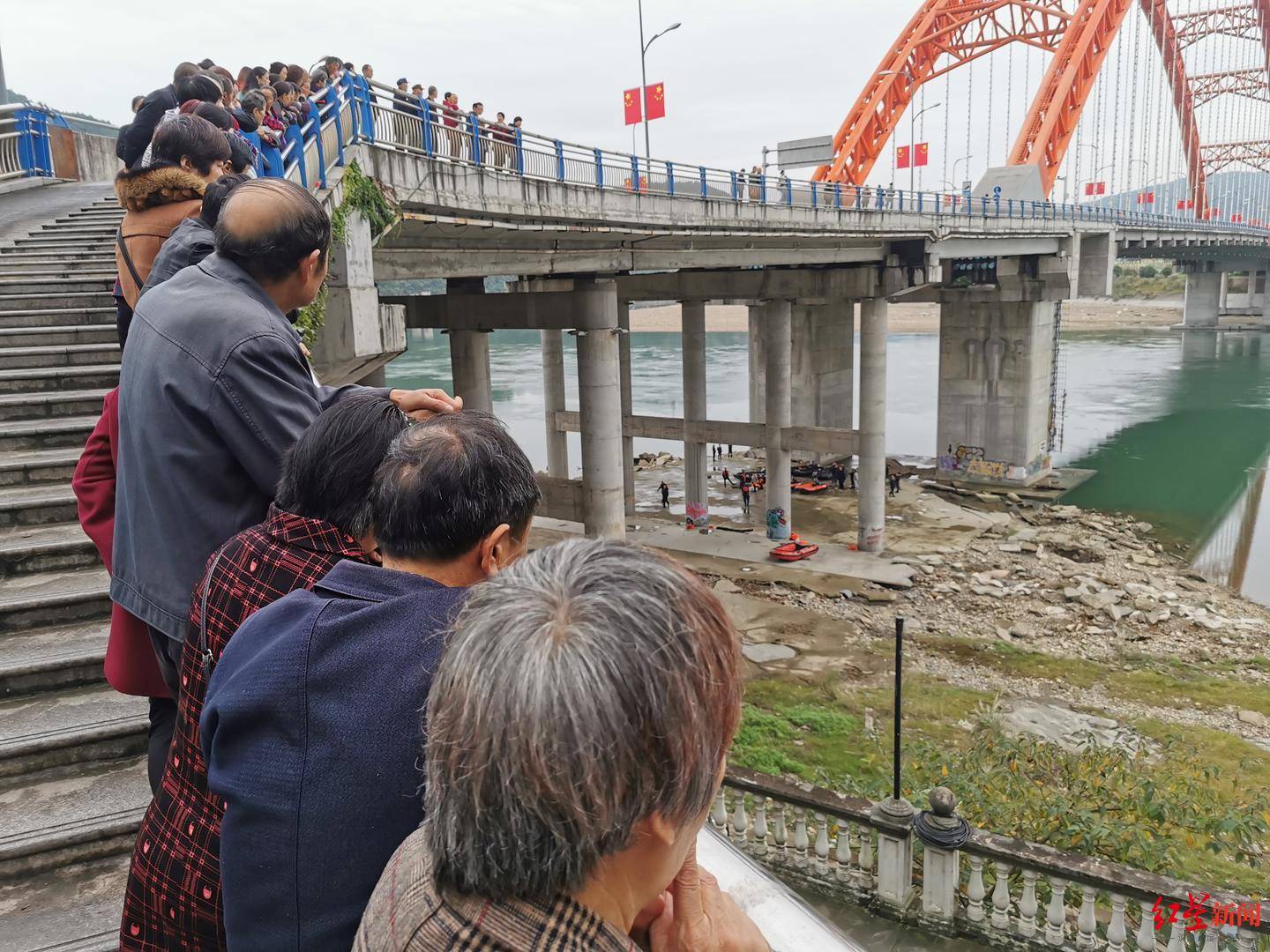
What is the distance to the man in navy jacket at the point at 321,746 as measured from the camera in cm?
139

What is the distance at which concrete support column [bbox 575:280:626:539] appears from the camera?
52.7 ft

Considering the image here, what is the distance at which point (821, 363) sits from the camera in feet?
101

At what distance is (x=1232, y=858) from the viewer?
7.71 metres

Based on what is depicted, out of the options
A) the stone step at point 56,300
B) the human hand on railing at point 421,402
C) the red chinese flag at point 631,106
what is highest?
the red chinese flag at point 631,106

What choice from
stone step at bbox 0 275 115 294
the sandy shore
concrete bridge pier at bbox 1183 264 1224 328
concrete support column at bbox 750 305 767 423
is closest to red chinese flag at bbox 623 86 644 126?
concrete support column at bbox 750 305 767 423

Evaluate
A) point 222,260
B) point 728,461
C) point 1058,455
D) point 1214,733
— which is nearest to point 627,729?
point 222,260

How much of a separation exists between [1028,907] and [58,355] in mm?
7082

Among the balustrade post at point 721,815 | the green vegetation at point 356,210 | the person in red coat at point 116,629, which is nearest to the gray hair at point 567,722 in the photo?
the person in red coat at point 116,629

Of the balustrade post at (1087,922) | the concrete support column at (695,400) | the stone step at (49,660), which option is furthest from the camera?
the concrete support column at (695,400)

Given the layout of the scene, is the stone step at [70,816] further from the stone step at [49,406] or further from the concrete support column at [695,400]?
the concrete support column at [695,400]

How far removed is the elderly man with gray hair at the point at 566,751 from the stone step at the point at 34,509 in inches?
170

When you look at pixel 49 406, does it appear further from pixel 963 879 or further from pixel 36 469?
pixel 963 879

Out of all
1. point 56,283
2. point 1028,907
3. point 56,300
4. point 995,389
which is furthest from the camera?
point 995,389

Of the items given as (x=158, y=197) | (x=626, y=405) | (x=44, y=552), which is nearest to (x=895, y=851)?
(x=44, y=552)
